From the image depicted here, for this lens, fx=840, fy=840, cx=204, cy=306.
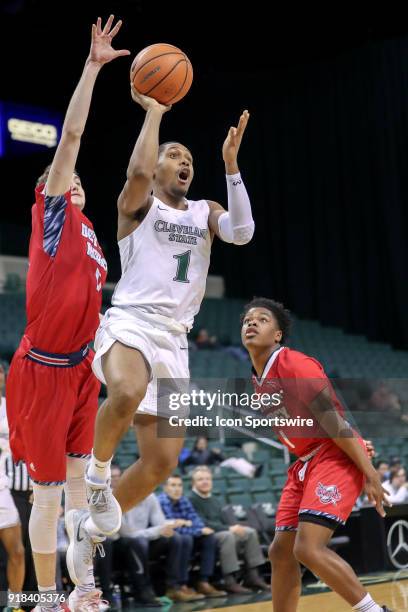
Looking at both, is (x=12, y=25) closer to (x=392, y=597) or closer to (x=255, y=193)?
(x=255, y=193)

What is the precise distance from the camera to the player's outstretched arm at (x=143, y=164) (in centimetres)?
405

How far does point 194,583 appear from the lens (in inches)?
309

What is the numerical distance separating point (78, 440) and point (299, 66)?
16.7m

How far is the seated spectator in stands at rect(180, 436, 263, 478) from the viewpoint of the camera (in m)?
9.76

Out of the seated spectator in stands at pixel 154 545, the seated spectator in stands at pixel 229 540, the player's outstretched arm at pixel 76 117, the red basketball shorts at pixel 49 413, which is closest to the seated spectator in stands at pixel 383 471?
the seated spectator in stands at pixel 229 540

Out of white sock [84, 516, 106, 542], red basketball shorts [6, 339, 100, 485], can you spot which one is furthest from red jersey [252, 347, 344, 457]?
white sock [84, 516, 106, 542]

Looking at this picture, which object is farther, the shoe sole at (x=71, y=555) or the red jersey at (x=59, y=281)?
the red jersey at (x=59, y=281)

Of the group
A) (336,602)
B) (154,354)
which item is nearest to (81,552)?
(154,354)

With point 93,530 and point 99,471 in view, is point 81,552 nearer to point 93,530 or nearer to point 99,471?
point 93,530

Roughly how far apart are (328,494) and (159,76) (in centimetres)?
233

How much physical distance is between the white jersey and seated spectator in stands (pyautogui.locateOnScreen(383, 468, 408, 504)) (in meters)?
5.70

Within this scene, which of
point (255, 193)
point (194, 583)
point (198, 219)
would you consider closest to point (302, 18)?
point (255, 193)

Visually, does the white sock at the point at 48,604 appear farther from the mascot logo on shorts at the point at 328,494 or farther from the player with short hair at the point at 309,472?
the mascot logo on shorts at the point at 328,494

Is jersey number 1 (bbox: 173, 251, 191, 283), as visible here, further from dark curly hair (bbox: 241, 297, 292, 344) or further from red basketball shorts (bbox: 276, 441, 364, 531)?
red basketball shorts (bbox: 276, 441, 364, 531)
